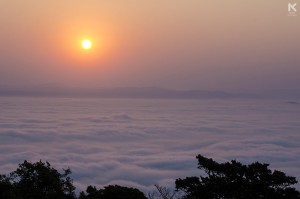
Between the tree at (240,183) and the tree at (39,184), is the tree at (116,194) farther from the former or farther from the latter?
the tree at (240,183)

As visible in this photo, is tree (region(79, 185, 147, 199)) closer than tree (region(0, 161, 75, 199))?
No

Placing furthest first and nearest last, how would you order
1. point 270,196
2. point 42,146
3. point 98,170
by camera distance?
point 42,146 → point 98,170 → point 270,196

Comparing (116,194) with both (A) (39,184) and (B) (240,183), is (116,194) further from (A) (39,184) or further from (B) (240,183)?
(B) (240,183)

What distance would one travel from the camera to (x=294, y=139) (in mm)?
117938

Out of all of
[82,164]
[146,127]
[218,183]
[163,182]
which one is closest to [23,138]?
[82,164]

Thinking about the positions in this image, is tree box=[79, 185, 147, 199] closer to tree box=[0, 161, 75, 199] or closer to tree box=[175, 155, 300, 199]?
tree box=[0, 161, 75, 199]

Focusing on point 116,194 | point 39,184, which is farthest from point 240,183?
point 39,184

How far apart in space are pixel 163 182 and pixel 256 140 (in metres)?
59.0

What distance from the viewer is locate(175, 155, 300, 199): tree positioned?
1546 centimetres

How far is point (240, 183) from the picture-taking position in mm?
16234

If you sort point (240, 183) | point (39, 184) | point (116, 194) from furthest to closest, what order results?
point (240, 183)
point (116, 194)
point (39, 184)

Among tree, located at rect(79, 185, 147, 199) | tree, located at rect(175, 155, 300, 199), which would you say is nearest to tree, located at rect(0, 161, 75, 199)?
tree, located at rect(79, 185, 147, 199)

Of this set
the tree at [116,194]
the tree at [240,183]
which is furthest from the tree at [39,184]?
the tree at [240,183]

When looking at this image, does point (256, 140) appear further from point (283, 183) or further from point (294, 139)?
point (283, 183)
